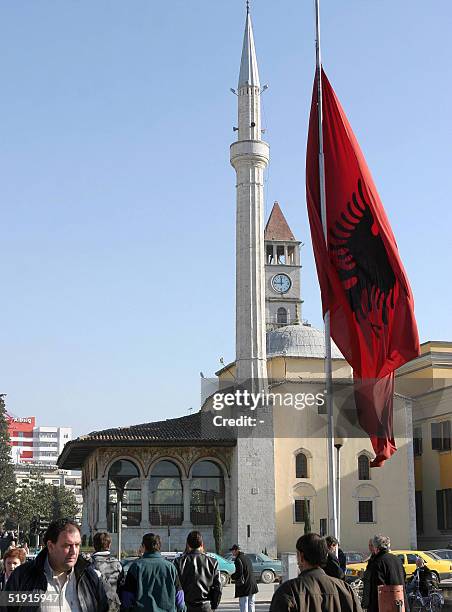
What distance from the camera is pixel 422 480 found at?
159ft

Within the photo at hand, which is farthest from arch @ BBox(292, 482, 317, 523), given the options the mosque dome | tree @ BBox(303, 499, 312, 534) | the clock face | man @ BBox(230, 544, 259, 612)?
the clock face

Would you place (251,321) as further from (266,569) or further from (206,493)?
Answer: (266,569)

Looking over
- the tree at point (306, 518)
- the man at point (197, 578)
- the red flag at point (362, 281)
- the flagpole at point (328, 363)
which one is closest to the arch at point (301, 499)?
the tree at point (306, 518)

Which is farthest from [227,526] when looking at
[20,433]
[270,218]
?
[20,433]

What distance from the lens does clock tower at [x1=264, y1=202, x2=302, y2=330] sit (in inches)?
3265

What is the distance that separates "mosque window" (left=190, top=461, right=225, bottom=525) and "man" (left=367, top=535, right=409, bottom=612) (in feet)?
115

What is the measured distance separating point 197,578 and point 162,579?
5.39ft

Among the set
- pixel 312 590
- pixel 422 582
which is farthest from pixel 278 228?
pixel 312 590

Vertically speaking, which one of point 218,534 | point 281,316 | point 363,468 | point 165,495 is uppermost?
point 281,316

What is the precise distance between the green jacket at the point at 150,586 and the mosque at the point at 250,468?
34.8 metres

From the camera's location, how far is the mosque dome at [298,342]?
5781 cm

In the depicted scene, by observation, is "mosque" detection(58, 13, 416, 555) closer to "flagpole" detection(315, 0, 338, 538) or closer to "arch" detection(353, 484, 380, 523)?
"arch" detection(353, 484, 380, 523)

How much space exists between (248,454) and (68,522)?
127ft

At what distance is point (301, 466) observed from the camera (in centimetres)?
4478
